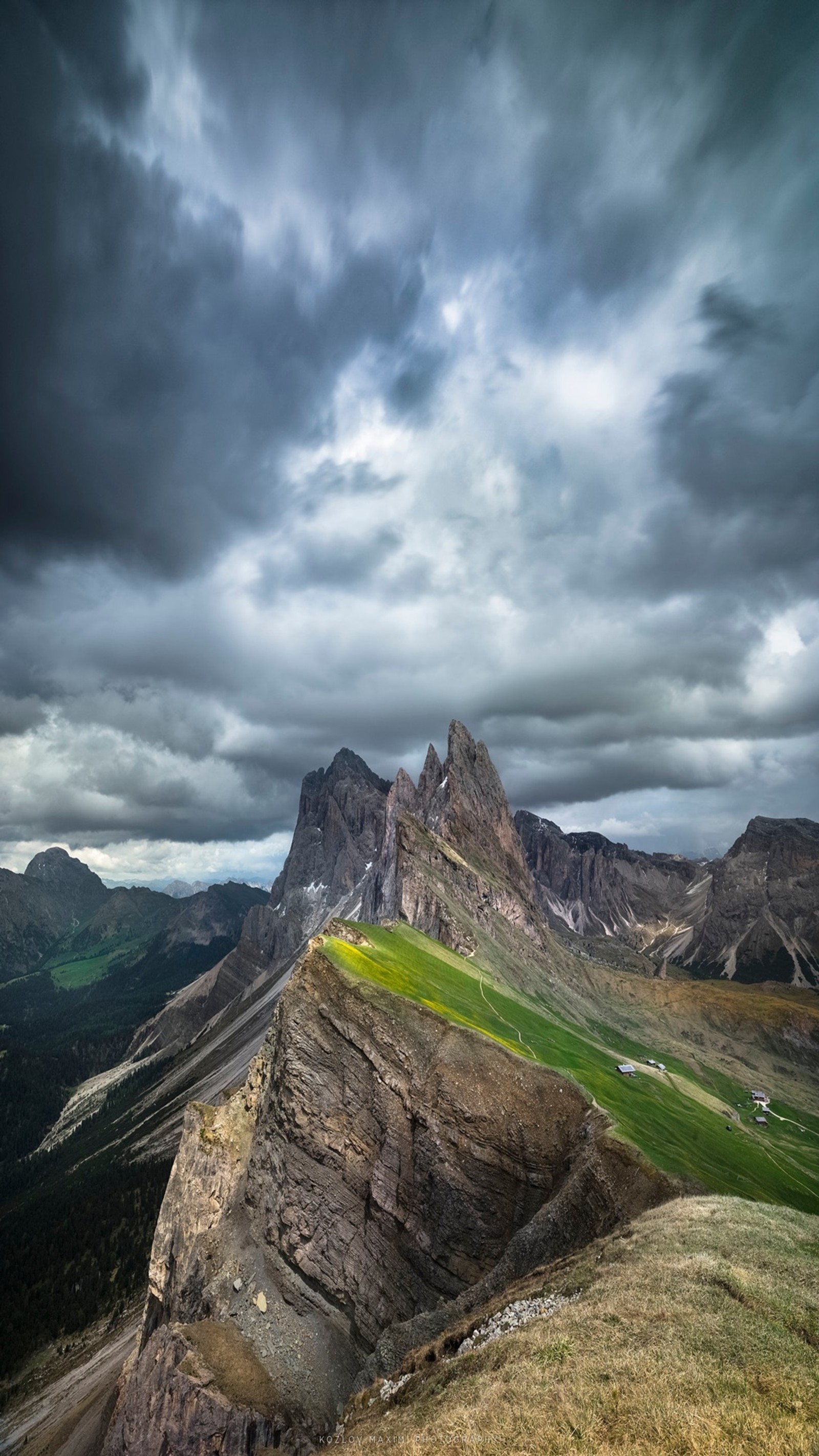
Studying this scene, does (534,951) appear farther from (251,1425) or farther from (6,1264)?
(6,1264)

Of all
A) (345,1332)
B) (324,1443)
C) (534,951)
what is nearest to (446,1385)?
(324,1443)

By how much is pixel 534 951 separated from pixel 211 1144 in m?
112

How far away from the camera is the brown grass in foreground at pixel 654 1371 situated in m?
12.8

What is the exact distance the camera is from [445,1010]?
55656 mm

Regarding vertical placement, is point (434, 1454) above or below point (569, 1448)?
below

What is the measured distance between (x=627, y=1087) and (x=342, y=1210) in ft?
133

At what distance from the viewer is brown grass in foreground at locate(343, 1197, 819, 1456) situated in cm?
1280

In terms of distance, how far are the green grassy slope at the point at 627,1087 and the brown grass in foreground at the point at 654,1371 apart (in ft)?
59.3

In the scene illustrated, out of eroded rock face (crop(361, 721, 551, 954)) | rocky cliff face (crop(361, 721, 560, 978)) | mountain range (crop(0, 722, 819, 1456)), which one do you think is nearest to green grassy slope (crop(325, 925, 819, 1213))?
mountain range (crop(0, 722, 819, 1456))

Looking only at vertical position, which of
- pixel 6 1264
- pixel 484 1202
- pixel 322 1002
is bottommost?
pixel 6 1264

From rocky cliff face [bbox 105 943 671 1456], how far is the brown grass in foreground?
45.9 ft

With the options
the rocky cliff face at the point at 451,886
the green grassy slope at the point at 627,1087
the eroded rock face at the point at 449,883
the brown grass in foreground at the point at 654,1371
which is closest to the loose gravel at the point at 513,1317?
the brown grass in foreground at the point at 654,1371

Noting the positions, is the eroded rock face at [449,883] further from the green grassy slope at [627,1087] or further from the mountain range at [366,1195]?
the mountain range at [366,1195]

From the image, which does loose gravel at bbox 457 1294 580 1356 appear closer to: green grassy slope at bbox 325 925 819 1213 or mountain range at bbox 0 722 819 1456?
mountain range at bbox 0 722 819 1456
